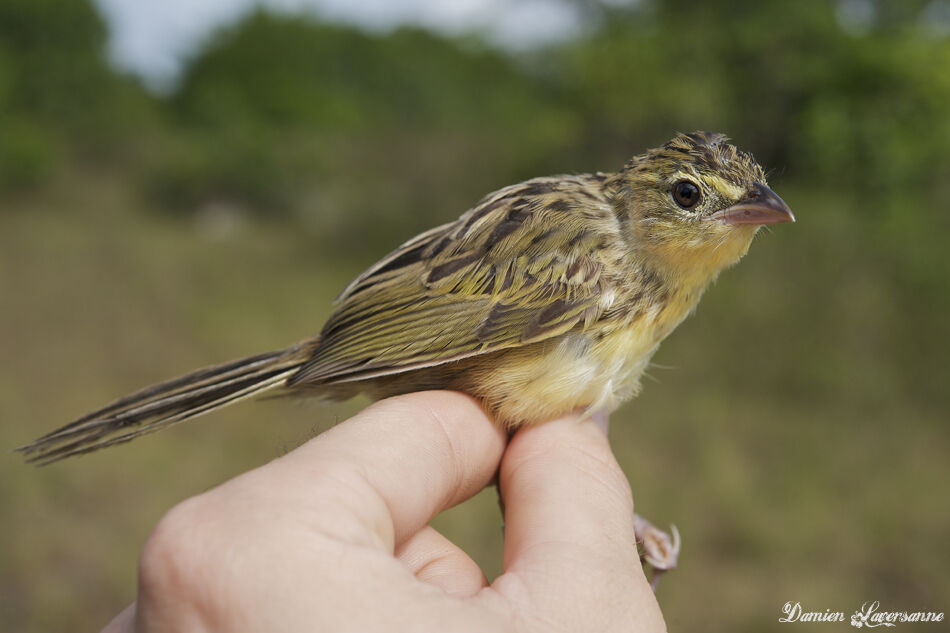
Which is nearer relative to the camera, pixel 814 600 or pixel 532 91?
pixel 814 600

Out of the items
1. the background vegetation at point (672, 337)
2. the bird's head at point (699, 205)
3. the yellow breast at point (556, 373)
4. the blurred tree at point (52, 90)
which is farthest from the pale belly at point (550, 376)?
the blurred tree at point (52, 90)

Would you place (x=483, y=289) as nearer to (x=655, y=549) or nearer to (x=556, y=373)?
(x=556, y=373)

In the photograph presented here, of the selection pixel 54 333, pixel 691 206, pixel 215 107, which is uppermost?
pixel 215 107

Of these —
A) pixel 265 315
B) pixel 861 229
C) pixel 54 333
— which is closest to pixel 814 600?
pixel 861 229

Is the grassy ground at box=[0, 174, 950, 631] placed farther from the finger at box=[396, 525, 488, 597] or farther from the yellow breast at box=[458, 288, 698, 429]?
the finger at box=[396, 525, 488, 597]

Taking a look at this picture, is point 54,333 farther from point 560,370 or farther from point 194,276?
point 560,370

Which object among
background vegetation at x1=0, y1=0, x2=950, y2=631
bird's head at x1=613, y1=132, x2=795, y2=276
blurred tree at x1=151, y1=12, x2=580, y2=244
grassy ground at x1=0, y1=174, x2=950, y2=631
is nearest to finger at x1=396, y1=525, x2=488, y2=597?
background vegetation at x1=0, y1=0, x2=950, y2=631
